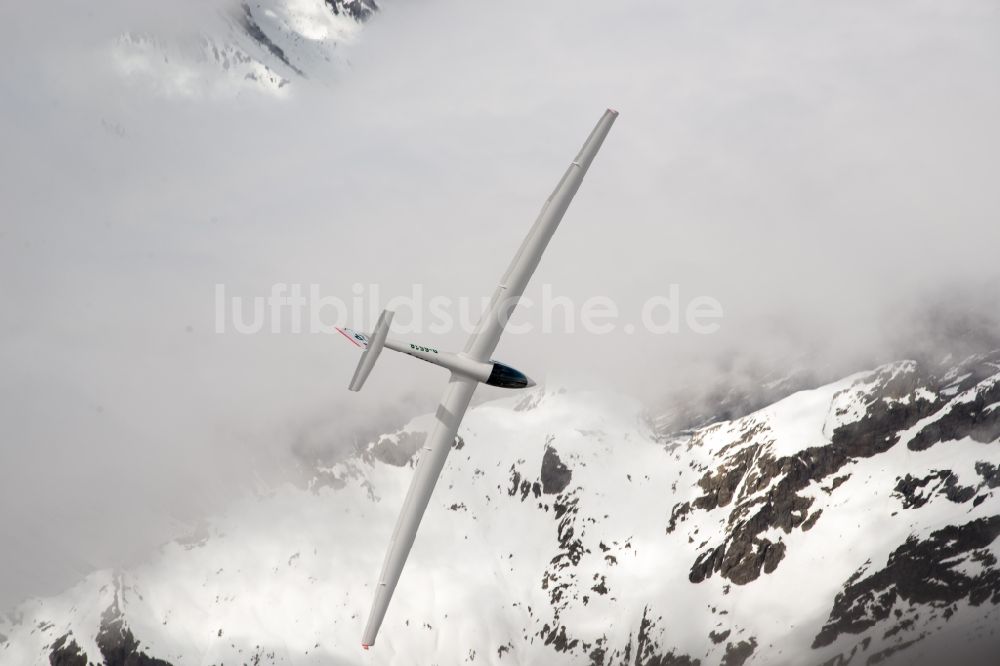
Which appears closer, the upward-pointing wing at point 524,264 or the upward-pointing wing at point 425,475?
the upward-pointing wing at point 425,475

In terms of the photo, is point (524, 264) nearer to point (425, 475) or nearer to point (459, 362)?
point (459, 362)

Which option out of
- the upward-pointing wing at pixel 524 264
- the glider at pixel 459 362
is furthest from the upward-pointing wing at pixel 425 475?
the upward-pointing wing at pixel 524 264

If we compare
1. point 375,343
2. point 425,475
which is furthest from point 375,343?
point 425,475

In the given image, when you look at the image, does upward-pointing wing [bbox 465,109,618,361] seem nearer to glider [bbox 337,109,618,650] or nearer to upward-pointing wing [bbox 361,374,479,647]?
glider [bbox 337,109,618,650]

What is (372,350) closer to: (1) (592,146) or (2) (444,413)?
Answer: (2) (444,413)

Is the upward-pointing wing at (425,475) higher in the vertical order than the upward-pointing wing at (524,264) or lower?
lower

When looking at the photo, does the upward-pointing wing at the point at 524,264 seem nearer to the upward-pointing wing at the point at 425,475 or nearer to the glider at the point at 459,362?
the glider at the point at 459,362

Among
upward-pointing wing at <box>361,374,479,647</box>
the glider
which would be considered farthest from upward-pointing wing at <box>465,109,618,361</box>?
upward-pointing wing at <box>361,374,479,647</box>
